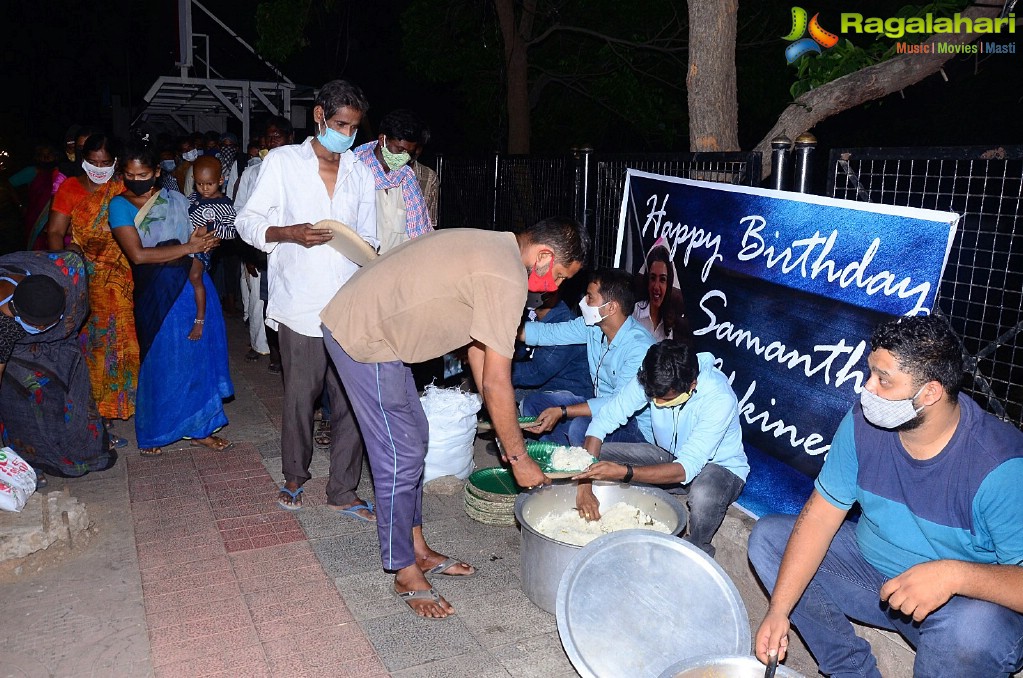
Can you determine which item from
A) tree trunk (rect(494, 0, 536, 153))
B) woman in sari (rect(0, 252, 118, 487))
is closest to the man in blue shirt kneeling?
woman in sari (rect(0, 252, 118, 487))

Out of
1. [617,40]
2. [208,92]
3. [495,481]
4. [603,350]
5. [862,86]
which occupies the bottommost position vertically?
[495,481]

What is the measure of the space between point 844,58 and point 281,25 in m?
10.2

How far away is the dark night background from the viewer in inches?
530

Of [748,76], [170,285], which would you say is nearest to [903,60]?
[170,285]

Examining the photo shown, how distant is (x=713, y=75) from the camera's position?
217 inches

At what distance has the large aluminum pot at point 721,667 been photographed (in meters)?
2.57

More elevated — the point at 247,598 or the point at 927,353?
the point at 927,353

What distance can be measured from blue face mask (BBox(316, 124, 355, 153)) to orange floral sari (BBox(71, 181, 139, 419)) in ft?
6.33

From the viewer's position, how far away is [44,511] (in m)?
4.21

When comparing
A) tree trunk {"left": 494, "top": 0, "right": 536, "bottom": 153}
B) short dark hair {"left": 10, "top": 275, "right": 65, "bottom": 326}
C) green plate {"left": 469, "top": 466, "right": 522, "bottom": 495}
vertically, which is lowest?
green plate {"left": 469, "top": 466, "right": 522, "bottom": 495}

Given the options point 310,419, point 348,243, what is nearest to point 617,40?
point 348,243

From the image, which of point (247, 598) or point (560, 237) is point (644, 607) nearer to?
point (560, 237)

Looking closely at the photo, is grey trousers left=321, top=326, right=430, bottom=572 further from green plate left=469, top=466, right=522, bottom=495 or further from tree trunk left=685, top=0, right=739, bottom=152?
tree trunk left=685, top=0, right=739, bottom=152

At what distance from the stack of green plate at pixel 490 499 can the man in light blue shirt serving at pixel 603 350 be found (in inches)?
16.3
